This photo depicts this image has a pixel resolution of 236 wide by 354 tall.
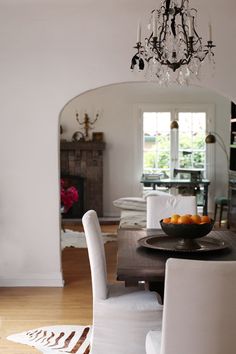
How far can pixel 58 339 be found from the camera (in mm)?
3934

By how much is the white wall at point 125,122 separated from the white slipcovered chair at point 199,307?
7809mm

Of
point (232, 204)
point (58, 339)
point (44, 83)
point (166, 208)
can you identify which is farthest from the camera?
point (232, 204)

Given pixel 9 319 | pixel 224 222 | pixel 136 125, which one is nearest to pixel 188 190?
pixel 224 222

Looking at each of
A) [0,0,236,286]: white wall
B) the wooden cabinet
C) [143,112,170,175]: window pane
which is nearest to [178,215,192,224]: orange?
[0,0,236,286]: white wall

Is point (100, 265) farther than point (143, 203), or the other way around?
point (143, 203)

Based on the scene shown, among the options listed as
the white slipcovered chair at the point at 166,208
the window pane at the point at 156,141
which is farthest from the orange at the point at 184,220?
the window pane at the point at 156,141

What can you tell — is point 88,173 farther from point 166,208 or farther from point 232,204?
point 166,208

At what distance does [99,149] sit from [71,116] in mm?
849

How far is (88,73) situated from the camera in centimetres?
520

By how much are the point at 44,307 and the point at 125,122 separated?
5909 mm

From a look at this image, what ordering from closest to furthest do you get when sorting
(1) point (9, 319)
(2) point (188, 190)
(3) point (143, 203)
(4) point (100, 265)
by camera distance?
(4) point (100, 265) < (1) point (9, 319) < (3) point (143, 203) < (2) point (188, 190)

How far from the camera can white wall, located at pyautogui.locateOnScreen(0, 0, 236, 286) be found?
516cm

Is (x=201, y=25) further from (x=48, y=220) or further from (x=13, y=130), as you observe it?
(x=48, y=220)

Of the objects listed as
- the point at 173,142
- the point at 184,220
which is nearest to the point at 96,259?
the point at 184,220
